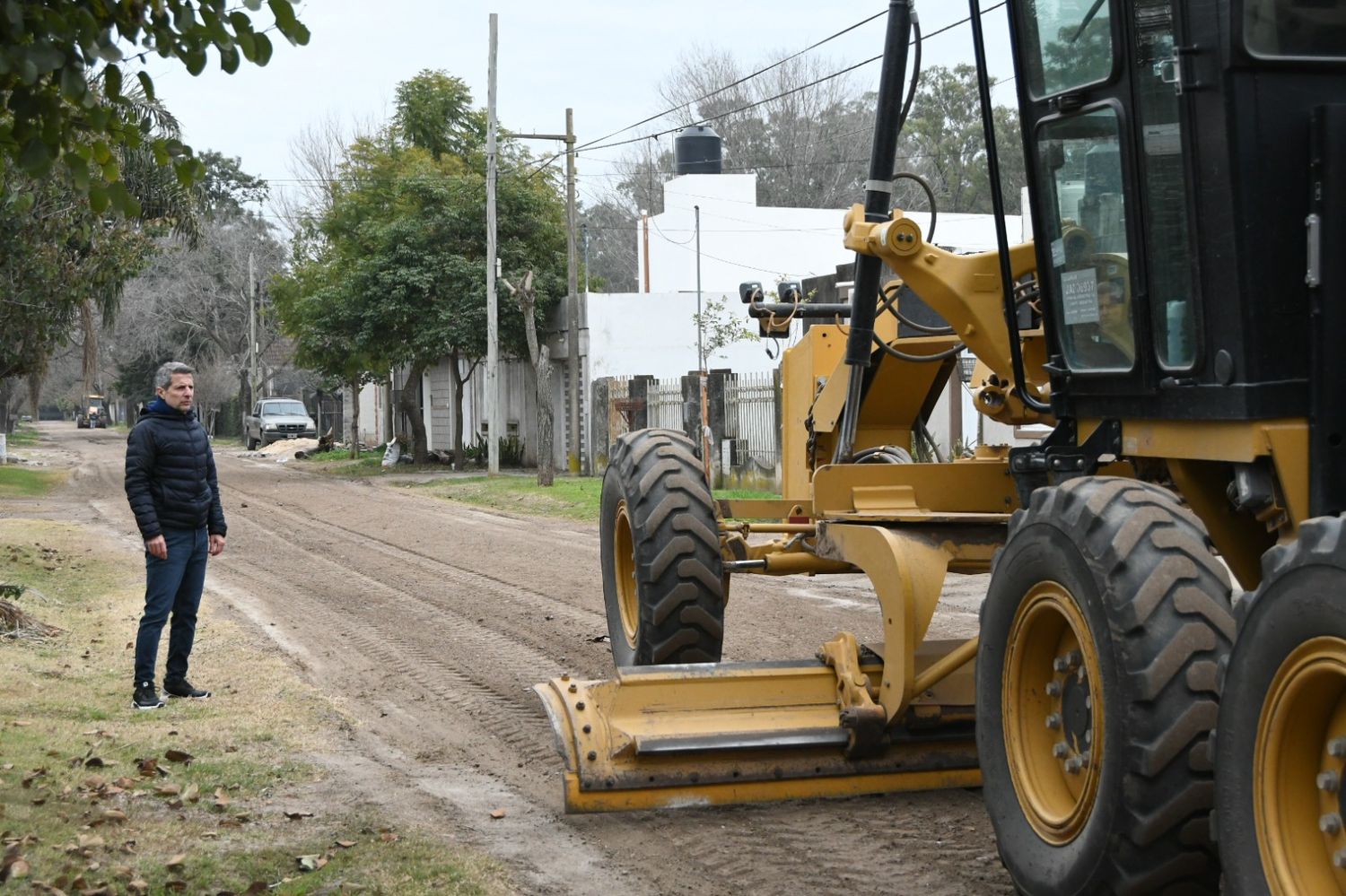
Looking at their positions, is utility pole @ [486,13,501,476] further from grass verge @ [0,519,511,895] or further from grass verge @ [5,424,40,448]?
grass verge @ [5,424,40,448]

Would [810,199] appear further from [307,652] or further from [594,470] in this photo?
[307,652]

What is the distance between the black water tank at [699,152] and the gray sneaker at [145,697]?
35014 millimetres

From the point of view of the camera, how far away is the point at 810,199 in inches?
2146

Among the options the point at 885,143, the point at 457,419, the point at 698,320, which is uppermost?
the point at 698,320

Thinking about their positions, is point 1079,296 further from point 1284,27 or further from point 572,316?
point 572,316

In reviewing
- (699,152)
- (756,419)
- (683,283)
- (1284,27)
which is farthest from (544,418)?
(1284,27)

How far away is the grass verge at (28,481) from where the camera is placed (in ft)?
93.3

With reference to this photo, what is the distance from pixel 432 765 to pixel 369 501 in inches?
782

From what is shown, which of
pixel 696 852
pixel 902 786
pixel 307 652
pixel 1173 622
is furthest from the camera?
pixel 307 652

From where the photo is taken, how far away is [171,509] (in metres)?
8.80

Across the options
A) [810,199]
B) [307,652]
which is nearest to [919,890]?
[307,652]

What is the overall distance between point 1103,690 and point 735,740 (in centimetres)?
222

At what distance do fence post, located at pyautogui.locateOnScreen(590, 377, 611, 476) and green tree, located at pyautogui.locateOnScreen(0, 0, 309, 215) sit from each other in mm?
27431

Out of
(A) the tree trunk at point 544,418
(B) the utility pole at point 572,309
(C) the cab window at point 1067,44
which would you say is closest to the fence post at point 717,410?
(A) the tree trunk at point 544,418
